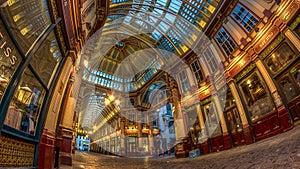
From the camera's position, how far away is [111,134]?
87.0 ft

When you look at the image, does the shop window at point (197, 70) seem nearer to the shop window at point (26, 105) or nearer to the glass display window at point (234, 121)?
the glass display window at point (234, 121)

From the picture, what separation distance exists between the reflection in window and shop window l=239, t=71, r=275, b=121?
0.95 metres

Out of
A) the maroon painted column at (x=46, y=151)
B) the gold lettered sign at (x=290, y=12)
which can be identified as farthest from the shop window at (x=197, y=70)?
the maroon painted column at (x=46, y=151)

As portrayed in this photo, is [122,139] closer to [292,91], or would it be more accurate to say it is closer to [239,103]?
[239,103]

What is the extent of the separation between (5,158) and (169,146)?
20.3 m

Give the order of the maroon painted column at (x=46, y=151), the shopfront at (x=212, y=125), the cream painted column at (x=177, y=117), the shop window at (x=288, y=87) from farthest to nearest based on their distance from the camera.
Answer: the cream painted column at (x=177, y=117) → the shopfront at (x=212, y=125) → the shop window at (x=288, y=87) → the maroon painted column at (x=46, y=151)

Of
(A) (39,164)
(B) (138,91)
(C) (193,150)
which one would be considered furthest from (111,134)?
(A) (39,164)

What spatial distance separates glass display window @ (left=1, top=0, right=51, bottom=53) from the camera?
→ 286 centimetres

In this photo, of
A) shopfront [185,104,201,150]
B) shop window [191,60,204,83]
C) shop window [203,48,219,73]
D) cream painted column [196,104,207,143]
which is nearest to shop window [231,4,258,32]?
shop window [203,48,219,73]

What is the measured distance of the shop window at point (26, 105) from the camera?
3182 mm

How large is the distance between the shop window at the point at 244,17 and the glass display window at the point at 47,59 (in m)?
10.3

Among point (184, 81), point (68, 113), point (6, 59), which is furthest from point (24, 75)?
point (184, 81)

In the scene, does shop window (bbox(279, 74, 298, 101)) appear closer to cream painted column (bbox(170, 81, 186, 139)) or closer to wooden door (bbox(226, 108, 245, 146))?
wooden door (bbox(226, 108, 245, 146))

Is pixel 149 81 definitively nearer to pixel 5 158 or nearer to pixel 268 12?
pixel 268 12
